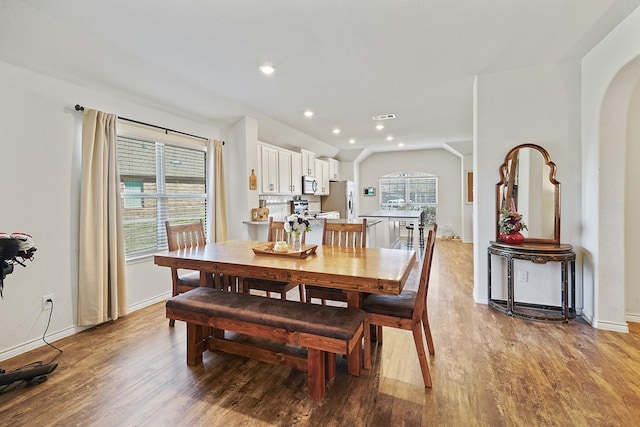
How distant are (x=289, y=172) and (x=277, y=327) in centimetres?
412

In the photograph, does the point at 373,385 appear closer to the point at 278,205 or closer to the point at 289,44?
the point at 289,44

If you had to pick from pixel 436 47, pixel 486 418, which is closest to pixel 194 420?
pixel 486 418

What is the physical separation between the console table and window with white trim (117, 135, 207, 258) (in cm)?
379

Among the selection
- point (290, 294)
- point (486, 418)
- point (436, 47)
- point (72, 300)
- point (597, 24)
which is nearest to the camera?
point (486, 418)

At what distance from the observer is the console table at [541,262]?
286 centimetres

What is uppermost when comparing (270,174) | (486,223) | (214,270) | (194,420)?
(270,174)

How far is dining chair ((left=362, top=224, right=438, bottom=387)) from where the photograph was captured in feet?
6.42

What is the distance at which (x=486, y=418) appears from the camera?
1.68 metres

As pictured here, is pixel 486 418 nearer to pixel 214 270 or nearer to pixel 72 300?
pixel 214 270

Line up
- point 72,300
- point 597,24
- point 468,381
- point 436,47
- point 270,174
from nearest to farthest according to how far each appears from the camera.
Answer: point 468,381 → point 597,24 → point 436,47 → point 72,300 → point 270,174

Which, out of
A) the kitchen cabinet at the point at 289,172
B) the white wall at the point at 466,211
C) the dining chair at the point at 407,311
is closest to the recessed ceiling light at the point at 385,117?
the kitchen cabinet at the point at 289,172

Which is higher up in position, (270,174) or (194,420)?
(270,174)

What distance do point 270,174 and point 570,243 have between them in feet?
13.3

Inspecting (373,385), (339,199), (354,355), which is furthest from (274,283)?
(339,199)
